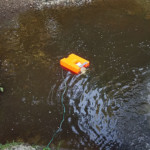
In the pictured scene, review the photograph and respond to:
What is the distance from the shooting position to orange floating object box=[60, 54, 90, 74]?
5.87 m

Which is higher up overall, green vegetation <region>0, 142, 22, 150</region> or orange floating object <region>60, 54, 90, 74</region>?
orange floating object <region>60, 54, 90, 74</region>

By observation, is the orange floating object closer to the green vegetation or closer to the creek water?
the creek water

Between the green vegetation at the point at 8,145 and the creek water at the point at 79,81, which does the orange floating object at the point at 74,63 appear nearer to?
the creek water at the point at 79,81

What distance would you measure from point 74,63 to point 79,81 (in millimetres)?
658

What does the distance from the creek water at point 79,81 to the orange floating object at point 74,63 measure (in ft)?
0.63

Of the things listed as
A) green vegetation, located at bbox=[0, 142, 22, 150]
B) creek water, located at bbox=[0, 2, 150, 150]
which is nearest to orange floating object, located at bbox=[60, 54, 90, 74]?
creek water, located at bbox=[0, 2, 150, 150]

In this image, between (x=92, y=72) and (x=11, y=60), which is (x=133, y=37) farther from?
(x=11, y=60)

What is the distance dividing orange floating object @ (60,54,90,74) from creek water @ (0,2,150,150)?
7.5 inches

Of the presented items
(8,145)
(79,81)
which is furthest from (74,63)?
(8,145)

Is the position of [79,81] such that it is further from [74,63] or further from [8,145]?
[8,145]

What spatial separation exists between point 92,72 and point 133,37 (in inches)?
90.9

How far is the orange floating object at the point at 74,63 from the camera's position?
5.87m

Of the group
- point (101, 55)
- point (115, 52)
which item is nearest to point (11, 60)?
point (101, 55)

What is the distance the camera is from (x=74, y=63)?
6043 mm
